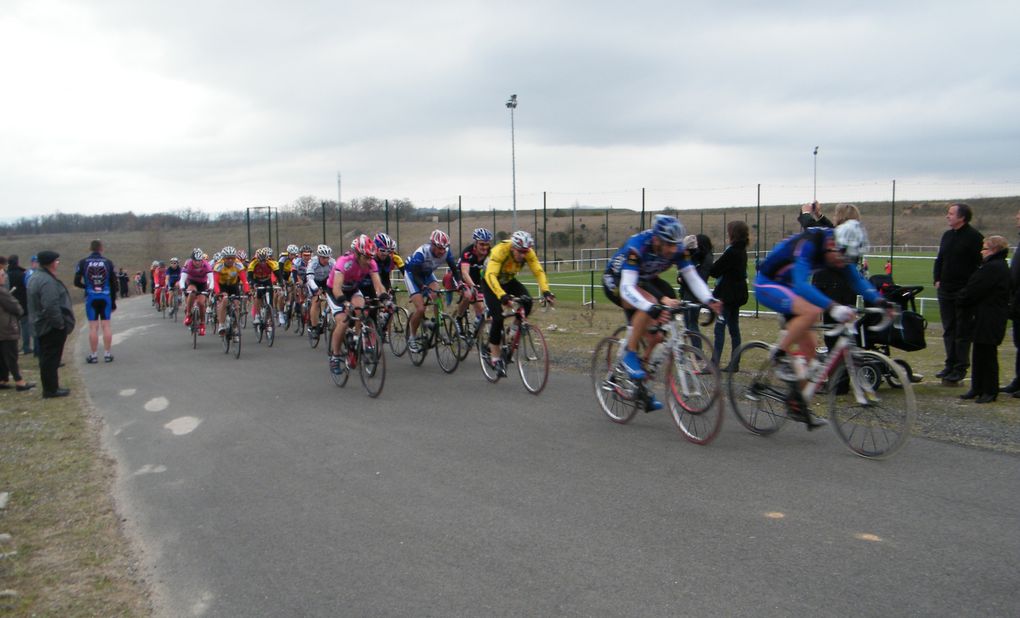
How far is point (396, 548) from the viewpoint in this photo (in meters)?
4.53

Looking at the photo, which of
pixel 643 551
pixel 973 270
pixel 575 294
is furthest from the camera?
pixel 575 294

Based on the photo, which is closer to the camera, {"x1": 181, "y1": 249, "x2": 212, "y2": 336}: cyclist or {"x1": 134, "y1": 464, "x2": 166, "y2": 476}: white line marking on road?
{"x1": 134, "y1": 464, "x2": 166, "y2": 476}: white line marking on road

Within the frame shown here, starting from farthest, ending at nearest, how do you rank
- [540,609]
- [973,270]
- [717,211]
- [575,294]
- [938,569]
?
[717,211], [575,294], [973,270], [938,569], [540,609]

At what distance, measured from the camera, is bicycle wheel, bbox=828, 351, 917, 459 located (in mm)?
5684

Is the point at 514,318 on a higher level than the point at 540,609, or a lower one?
higher

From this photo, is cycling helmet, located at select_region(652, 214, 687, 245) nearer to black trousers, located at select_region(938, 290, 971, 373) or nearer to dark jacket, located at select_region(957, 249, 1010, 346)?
dark jacket, located at select_region(957, 249, 1010, 346)

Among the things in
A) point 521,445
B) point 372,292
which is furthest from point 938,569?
point 372,292

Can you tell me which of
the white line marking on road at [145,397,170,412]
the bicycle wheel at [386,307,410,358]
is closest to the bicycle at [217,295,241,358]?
the bicycle wheel at [386,307,410,358]

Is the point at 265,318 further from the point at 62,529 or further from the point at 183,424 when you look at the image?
the point at 62,529

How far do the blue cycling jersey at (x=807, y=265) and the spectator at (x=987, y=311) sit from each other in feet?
7.79

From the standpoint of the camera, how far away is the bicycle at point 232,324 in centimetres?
1421

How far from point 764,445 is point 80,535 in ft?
17.0

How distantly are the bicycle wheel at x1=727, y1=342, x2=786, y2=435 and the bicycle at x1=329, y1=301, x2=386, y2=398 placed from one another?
4205 mm

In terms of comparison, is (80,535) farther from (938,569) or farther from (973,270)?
(973,270)
